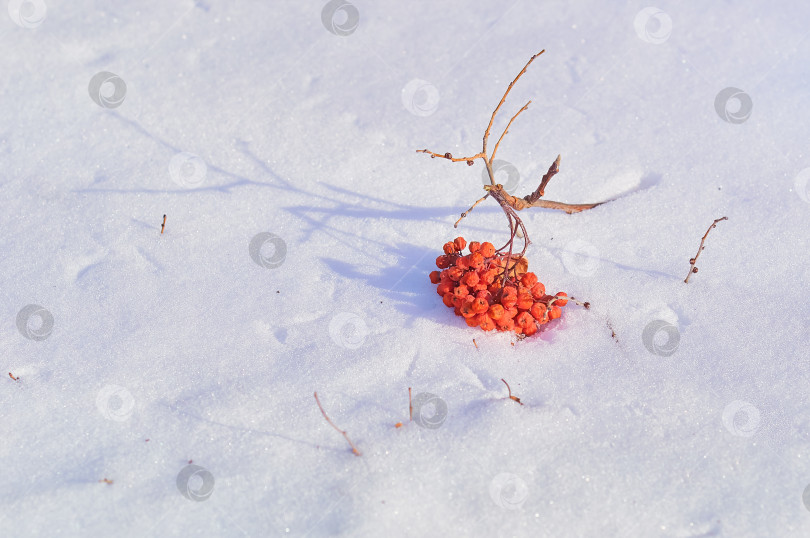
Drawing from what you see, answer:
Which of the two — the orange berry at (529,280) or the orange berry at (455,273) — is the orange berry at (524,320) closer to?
the orange berry at (529,280)

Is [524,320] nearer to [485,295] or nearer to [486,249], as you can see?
[485,295]

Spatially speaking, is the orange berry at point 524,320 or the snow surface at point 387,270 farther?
the orange berry at point 524,320

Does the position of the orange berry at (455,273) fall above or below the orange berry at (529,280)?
below

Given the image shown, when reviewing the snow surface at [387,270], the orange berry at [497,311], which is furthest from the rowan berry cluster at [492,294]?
the snow surface at [387,270]

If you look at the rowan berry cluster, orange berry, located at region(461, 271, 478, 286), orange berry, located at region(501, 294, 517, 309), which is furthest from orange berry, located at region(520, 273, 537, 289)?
orange berry, located at region(461, 271, 478, 286)

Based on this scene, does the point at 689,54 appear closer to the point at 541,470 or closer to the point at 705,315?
the point at 705,315

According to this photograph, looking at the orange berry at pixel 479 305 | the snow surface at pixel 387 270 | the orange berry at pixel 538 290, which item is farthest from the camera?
the orange berry at pixel 538 290

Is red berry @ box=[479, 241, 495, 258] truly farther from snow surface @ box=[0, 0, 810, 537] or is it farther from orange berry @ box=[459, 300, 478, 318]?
snow surface @ box=[0, 0, 810, 537]
